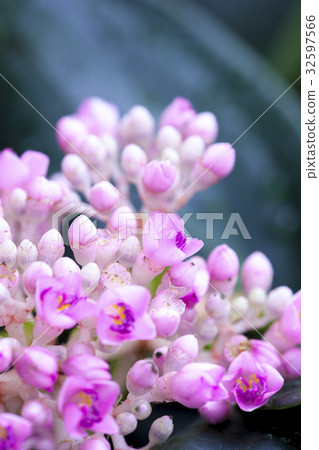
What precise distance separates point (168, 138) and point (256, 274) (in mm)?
218

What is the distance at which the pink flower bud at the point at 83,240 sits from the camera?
597 millimetres

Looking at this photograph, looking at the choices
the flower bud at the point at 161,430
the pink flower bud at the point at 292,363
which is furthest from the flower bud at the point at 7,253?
the pink flower bud at the point at 292,363

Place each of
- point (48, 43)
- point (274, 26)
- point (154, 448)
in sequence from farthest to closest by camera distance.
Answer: point (274, 26) → point (48, 43) → point (154, 448)

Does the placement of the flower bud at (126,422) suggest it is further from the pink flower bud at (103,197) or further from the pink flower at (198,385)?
the pink flower bud at (103,197)

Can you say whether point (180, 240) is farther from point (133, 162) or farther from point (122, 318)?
point (133, 162)

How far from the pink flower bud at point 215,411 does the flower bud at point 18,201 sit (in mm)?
299

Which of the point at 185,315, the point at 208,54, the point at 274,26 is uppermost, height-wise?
the point at 274,26

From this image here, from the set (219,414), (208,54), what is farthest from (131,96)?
(219,414)

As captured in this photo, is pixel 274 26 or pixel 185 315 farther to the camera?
pixel 274 26

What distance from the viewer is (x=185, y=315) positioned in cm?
63

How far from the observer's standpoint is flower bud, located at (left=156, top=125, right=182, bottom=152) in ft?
2.60

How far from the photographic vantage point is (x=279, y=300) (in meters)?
0.69

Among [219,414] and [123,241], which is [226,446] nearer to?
[219,414]

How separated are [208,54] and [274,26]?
0.20 meters
